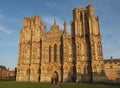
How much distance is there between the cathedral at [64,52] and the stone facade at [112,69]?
16.7m

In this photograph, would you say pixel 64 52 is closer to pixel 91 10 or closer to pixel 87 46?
pixel 87 46

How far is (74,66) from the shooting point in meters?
47.8

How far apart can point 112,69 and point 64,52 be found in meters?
31.9

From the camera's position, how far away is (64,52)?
48219 millimetres

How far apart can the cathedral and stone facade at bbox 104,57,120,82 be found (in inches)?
656

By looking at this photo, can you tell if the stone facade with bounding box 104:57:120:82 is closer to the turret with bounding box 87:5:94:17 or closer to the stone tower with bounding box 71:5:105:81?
the stone tower with bounding box 71:5:105:81

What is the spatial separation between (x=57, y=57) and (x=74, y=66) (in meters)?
5.80

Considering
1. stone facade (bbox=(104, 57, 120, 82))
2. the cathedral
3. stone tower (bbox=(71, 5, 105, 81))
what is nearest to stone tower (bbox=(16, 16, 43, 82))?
the cathedral

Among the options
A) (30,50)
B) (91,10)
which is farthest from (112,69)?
(30,50)

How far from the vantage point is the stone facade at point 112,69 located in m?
59.2

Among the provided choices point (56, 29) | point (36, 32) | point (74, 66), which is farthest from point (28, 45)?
point (74, 66)

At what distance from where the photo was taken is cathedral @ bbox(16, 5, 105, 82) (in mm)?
46188

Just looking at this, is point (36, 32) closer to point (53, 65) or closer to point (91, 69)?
point (53, 65)

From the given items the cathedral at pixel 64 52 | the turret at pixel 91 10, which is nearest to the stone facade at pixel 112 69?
the cathedral at pixel 64 52
